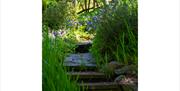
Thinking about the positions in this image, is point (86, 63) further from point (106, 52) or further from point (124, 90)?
point (124, 90)

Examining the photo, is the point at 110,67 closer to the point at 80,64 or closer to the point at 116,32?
the point at 80,64

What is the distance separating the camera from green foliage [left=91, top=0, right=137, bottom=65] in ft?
11.2

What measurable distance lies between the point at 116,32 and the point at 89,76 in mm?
582

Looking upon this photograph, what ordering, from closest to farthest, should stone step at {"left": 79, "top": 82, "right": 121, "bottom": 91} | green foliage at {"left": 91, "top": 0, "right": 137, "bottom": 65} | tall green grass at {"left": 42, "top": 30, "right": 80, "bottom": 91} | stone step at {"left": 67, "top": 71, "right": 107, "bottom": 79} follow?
tall green grass at {"left": 42, "top": 30, "right": 80, "bottom": 91}
stone step at {"left": 79, "top": 82, "right": 121, "bottom": 91}
stone step at {"left": 67, "top": 71, "right": 107, "bottom": 79}
green foliage at {"left": 91, "top": 0, "right": 137, "bottom": 65}

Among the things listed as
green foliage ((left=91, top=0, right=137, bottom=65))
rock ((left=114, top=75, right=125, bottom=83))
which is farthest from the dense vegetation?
rock ((left=114, top=75, right=125, bottom=83))

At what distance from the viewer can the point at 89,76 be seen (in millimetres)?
3316

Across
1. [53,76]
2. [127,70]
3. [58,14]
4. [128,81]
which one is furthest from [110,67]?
[58,14]

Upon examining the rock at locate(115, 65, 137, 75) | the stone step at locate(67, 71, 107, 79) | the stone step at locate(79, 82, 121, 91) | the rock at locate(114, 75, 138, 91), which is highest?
the rock at locate(115, 65, 137, 75)

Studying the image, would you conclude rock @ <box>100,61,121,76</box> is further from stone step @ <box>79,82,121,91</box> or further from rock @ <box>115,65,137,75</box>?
stone step @ <box>79,82,121,91</box>

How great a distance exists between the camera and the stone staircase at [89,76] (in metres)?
3.12

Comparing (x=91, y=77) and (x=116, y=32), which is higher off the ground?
(x=116, y=32)

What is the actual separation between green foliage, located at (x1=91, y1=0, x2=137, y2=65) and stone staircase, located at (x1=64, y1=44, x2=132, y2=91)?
0.10 m
